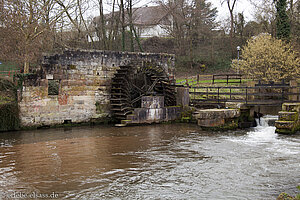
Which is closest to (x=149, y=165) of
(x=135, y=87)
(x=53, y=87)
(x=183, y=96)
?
(x=53, y=87)

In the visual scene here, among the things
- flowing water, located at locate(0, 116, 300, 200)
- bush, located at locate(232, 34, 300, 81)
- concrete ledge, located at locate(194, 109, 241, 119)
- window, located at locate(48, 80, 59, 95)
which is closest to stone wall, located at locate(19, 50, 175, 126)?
window, located at locate(48, 80, 59, 95)

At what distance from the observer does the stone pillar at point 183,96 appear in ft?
53.1

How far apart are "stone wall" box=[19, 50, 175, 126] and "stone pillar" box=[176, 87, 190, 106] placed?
2.68m

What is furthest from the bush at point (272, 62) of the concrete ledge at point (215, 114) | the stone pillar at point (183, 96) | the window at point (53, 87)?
the window at point (53, 87)

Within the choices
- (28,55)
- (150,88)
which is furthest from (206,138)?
(28,55)

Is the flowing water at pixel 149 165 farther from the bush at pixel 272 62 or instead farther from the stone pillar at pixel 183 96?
the bush at pixel 272 62

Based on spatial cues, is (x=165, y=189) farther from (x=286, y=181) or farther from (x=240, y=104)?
(x=240, y=104)

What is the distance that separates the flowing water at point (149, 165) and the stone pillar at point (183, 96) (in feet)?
12.4

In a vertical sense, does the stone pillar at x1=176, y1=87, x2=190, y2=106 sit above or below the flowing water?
above

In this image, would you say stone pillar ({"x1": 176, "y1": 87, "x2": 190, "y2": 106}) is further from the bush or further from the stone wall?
the bush

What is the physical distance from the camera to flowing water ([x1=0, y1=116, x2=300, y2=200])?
6.10 meters

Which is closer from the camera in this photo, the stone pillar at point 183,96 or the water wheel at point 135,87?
the water wheel at point 135,87

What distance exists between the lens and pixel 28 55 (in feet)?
50.4

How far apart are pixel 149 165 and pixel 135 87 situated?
892 centimetres
